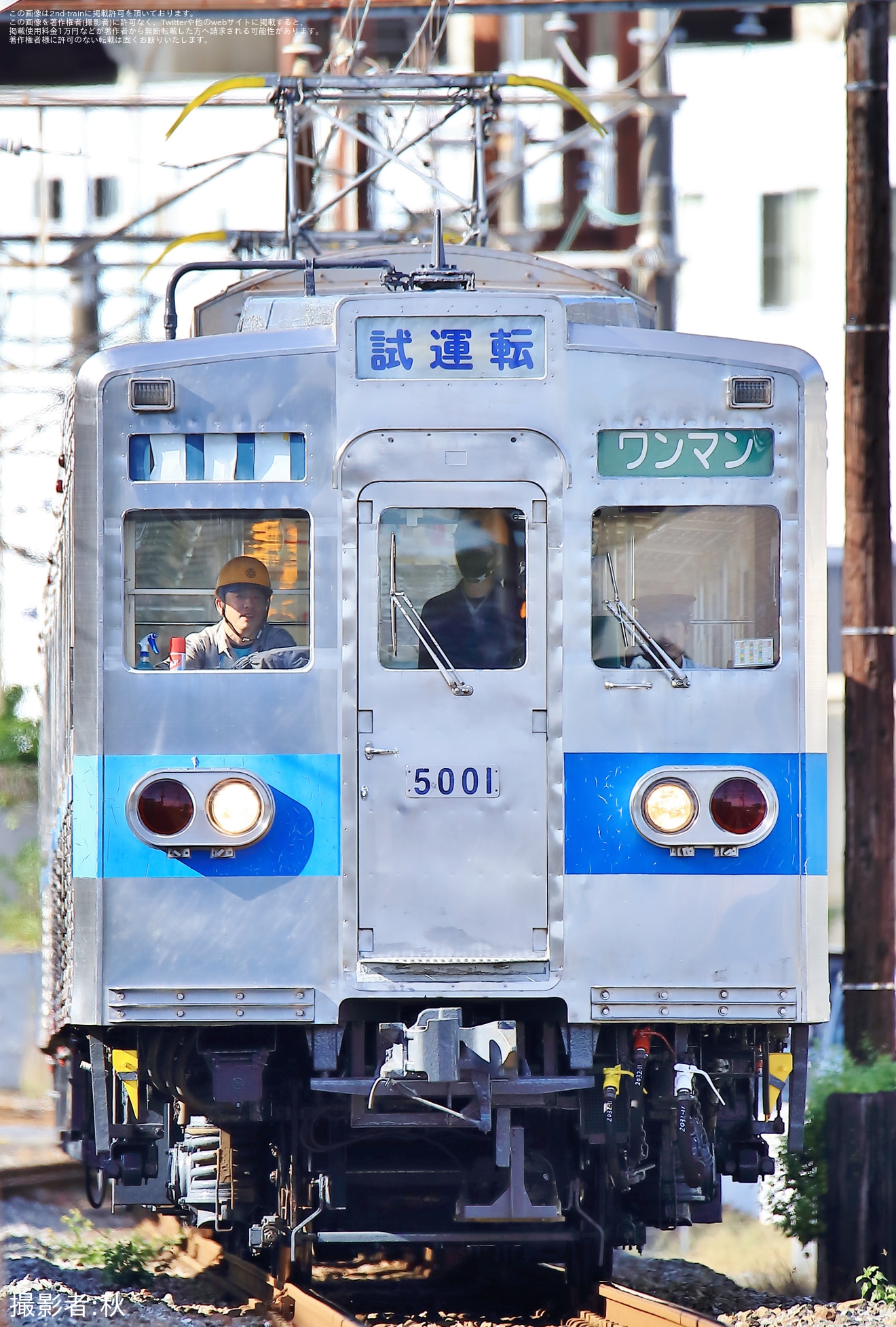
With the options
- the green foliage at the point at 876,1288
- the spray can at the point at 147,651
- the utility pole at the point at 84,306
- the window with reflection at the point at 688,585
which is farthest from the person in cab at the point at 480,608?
the utility pole at the point at 84,306

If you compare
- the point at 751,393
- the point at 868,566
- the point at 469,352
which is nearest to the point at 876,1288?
the point at 868,566

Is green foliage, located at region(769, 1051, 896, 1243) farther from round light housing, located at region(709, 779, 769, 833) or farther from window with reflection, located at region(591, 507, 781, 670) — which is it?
window with reflection, located at region(591, 507, 781, 670)

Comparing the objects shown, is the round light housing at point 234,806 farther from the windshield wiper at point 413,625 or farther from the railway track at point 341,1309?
the railway track at point 341,1309

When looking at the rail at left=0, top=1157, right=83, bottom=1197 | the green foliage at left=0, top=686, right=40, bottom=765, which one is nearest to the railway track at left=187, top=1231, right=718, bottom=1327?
the rail at left=0, top=1157, right=83, bottom=1197

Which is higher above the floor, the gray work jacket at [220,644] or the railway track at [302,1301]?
the gray work jacket at [220,644]

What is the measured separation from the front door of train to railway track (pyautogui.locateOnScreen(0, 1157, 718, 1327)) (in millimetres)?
1355

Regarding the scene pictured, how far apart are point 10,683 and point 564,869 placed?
17585 mm

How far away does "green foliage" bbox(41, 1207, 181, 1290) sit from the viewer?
830cm

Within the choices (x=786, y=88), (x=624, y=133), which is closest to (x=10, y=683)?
(x=624, y=133)

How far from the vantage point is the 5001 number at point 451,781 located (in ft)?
20.8

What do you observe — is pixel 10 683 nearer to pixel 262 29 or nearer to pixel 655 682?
pixel 262 29

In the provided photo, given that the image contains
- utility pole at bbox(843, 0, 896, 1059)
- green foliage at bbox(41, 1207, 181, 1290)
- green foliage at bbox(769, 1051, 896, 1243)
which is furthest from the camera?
utility pole at bbox(843, 0, 896, 1059)

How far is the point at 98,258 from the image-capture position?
17.0 metres

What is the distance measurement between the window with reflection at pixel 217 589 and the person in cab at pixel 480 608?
470 mm
